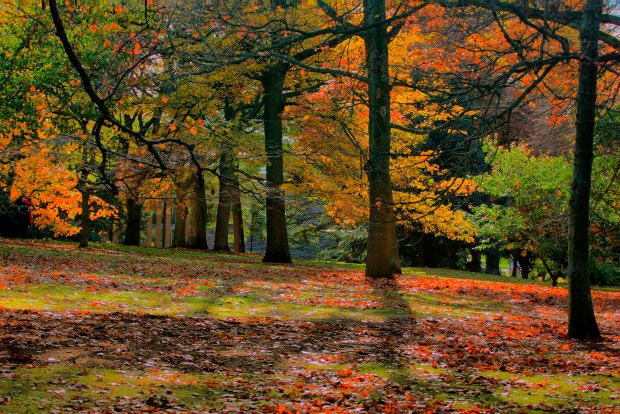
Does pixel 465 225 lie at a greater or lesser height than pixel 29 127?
lesser

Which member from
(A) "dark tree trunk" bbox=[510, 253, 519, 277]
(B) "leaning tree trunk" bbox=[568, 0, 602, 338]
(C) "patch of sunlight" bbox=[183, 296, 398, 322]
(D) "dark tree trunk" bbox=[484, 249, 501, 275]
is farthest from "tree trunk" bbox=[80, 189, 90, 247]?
(D) "dark tree trunk" bbox=[484, 249, 501, 275]

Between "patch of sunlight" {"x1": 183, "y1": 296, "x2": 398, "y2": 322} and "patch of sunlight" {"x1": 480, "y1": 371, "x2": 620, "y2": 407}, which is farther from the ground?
"patch of sunlight" {"x1": 183, "y1": 296, "x2": 398, "y2": 322}

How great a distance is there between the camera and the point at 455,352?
9266 mm

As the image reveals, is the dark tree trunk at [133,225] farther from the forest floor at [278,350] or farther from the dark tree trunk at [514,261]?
the dark tree trunk at [514,261]

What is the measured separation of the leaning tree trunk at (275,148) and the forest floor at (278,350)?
326 inches

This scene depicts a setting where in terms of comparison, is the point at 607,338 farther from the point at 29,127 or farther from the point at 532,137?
the point at 532,137

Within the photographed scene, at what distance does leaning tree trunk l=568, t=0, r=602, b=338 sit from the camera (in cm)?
958

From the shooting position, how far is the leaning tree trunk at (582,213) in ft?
31.4

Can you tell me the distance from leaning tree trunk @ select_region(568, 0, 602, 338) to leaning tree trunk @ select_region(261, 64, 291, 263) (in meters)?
13.7

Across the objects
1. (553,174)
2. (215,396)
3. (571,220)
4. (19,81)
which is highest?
(19,81)

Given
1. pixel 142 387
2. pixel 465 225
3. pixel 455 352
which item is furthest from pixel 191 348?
pixel 465 225

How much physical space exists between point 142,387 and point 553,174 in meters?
16.7

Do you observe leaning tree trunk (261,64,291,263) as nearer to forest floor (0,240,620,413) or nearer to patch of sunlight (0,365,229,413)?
forest floor (0,240,620,413)

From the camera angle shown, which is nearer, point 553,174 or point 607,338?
point 607,338
